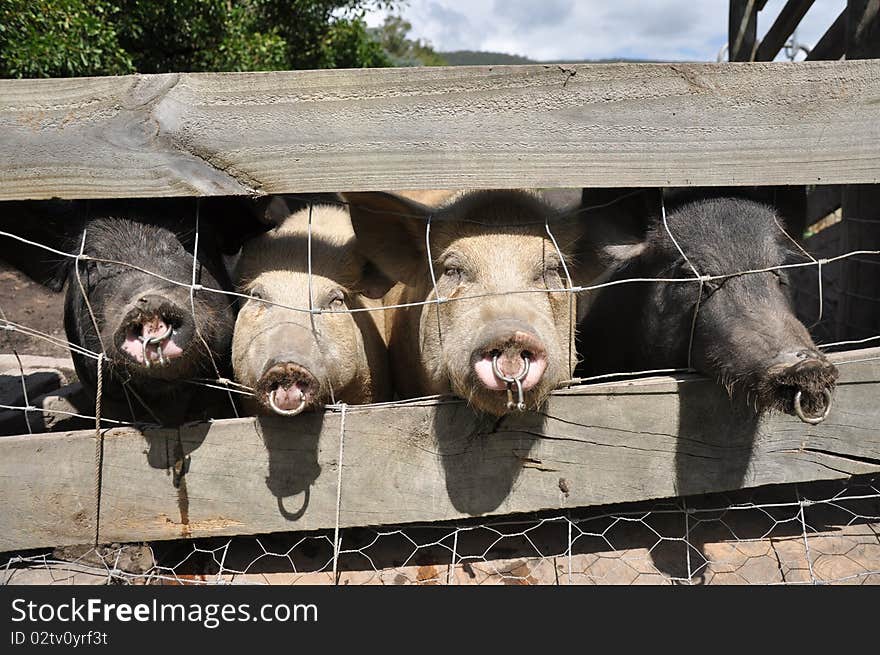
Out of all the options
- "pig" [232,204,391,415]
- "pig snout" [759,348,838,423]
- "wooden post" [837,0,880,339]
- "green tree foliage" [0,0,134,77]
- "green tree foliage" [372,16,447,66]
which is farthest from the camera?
"green tree foliage" [372,16,447,66]

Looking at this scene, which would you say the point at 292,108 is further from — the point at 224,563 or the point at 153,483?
the point at 224,563

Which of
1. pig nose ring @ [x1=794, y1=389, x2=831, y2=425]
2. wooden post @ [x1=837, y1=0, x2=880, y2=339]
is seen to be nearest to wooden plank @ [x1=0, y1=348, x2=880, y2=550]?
pig nose ring @ [x1=794, y1=389, x2=831, y2=425]

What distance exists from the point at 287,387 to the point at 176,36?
984cm

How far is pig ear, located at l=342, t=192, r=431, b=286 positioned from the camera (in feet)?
10.2

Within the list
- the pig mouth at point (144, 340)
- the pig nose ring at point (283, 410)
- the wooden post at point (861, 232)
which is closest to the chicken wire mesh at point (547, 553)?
the pig nose ring at point (283, 410)

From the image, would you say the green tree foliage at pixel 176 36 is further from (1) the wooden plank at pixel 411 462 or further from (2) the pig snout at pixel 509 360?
(2) the pig snout at pixel 509 360

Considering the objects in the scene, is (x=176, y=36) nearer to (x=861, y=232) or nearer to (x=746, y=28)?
(x=746, y=28)

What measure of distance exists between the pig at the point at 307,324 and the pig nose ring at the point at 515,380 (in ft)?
1.82

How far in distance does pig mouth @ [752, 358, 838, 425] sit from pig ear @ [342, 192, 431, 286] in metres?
1.61

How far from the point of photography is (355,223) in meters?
3.26

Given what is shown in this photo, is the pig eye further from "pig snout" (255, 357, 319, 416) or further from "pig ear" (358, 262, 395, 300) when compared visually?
"pig snout" (255, 357, 319, 416)

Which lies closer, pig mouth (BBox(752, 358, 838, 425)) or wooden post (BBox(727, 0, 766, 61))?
pig mouth (BBox(752, 358, 838, 425))

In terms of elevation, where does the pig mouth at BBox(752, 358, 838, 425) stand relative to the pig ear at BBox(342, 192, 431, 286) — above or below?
below

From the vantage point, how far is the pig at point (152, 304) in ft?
8.48
